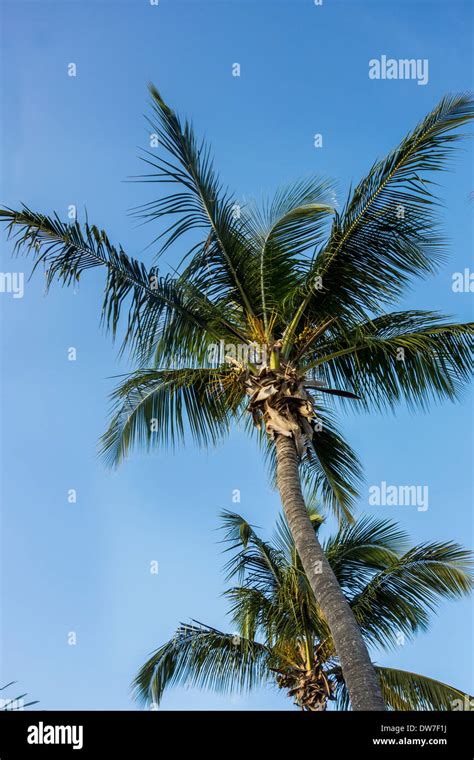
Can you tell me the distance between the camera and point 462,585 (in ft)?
36.6

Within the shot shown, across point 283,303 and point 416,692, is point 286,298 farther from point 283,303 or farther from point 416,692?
point 416,692

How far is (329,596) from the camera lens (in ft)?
26.0

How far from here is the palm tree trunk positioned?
7.05 meters

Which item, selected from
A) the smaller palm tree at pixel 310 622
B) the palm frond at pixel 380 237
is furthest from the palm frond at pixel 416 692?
the palm frond at pixel 380 237

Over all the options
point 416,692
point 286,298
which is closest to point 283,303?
point 286,298

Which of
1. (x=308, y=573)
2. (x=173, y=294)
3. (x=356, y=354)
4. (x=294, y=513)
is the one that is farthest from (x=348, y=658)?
(x=173, y=294)

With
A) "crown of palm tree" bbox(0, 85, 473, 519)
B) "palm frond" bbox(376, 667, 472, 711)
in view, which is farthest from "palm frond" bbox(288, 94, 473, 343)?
"palm frond" bbox(376, 667, 472, 711)

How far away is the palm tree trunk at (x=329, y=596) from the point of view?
7047mm

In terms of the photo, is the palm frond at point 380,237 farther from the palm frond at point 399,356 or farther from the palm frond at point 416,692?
the palm frond at point 416,692

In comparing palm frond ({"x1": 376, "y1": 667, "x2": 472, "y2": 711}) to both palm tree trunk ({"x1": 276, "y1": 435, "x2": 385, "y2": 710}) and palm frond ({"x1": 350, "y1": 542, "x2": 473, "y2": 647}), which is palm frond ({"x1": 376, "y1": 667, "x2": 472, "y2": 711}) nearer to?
palm frond ({"x1": 350, "y1": 542, "x2": 473, "y2": 647})

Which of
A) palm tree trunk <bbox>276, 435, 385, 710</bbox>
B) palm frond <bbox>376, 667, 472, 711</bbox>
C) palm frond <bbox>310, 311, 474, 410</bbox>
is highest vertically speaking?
palm frond <bbox>310, 311, 474, 410</bbox>

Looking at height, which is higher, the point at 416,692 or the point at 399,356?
the point at 399,356

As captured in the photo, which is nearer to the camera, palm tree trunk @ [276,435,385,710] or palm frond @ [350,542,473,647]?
palm tree trunk @ [276,435,385,710]

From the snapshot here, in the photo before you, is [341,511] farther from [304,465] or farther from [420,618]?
[420,618]
